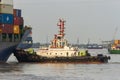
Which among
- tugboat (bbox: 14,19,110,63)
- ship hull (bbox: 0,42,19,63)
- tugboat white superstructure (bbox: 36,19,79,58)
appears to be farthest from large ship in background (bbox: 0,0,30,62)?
tugboat white superstructure (bbox: 36,19,79,58)

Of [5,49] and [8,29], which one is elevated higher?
[8,29]

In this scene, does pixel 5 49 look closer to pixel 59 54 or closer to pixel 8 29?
pixel 8 29

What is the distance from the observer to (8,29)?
88.1 metres

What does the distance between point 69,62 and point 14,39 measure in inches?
414

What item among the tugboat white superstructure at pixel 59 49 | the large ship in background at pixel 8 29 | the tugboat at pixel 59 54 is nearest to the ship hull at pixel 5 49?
the large ship in background at pixel 8 29

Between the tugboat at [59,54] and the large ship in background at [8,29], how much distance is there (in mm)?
2040

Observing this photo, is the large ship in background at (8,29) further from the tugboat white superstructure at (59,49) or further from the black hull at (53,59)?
the tugboat white superstructure at (59,49)

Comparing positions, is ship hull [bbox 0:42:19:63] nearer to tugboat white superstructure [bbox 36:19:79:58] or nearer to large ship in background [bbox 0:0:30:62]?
large ship in background [bbox 0:0:30:62]

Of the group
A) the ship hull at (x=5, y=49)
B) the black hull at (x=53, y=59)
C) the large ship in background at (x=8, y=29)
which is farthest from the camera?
the large ship in background at (x=8, y=29)

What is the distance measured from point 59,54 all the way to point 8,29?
8.74 metres

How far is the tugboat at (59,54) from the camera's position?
282ft

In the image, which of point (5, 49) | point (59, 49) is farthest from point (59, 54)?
point (5, 49)

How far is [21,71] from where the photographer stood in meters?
70.1

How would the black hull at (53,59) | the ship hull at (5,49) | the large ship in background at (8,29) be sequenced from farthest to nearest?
1. the large ship in background at (8,29)
2. the ship hull at (5,49)
3. the black hull at (53,59)
